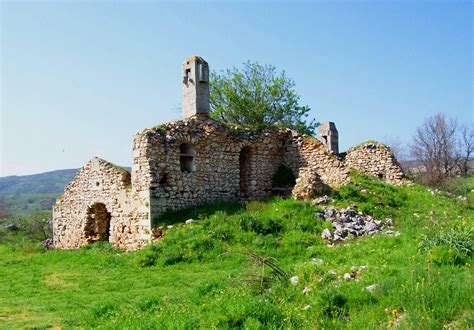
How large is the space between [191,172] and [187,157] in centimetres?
64

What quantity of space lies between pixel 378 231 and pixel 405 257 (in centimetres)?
518

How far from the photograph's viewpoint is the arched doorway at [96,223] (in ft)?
59.4

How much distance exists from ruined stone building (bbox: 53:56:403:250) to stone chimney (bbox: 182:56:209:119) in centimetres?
4

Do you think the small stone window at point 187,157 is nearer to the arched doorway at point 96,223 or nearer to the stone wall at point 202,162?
the stone wall at point 202,162

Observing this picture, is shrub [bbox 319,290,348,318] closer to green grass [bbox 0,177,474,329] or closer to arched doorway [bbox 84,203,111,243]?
green grass [bbox 0,177,474,329]

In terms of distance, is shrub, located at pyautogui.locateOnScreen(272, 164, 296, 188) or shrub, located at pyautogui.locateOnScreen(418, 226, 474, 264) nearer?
shrub, located at pyautogui.locateOnScreen(418, 226, 474, 264)

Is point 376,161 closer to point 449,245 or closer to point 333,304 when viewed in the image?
point 449,245

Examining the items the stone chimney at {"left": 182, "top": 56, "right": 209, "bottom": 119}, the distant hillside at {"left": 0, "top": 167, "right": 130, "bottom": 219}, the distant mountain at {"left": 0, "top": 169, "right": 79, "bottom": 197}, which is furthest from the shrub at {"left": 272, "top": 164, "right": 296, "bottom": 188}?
the distant mountain at {"left": 0, "top": 169, "right": 79, "bottom": 197}

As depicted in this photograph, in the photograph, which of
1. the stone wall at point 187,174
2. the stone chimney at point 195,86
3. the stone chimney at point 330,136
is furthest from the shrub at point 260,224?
the stone chimney at point 330,136

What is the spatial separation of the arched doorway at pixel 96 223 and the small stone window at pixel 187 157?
4283mm

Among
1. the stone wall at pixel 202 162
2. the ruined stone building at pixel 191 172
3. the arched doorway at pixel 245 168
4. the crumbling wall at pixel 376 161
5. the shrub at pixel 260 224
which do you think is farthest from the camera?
the crumbling wall at pixel 376 161

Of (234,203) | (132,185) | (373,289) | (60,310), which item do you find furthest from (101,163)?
(373,289)

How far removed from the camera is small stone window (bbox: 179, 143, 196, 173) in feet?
52.1

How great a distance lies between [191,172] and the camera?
15750 millimetres
